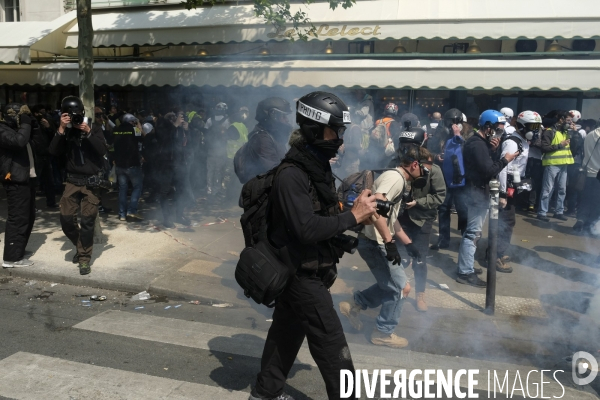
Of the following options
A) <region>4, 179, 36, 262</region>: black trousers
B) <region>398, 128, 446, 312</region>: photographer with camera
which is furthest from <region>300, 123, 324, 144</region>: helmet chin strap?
<region>4, 179, 36, 262</region>: black trousers

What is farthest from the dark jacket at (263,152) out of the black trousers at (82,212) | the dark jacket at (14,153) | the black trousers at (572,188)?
the black trousers at (572,188)

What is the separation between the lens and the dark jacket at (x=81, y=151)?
608 cm

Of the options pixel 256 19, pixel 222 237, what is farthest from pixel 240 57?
pixel 222 237

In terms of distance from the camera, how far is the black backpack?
3.01 m

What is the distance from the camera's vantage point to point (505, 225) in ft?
22.0

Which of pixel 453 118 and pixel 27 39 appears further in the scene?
pixel 27 39

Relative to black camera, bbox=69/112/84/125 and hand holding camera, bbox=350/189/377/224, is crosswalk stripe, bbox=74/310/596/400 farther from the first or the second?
black camera, bbox=69/112/84/125

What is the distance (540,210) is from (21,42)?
9.90 m

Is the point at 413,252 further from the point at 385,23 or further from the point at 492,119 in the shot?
the point at 385,23

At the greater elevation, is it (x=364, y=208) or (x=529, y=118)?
(x=529, y=118)

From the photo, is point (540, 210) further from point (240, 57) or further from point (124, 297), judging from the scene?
point (124, 297)

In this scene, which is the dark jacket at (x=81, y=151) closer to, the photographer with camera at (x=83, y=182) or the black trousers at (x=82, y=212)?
the photographer with camera at (x=83, y=182)

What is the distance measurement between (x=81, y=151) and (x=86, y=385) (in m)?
3.10

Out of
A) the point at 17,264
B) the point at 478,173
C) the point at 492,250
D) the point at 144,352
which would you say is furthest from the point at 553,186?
the point at 17,264
